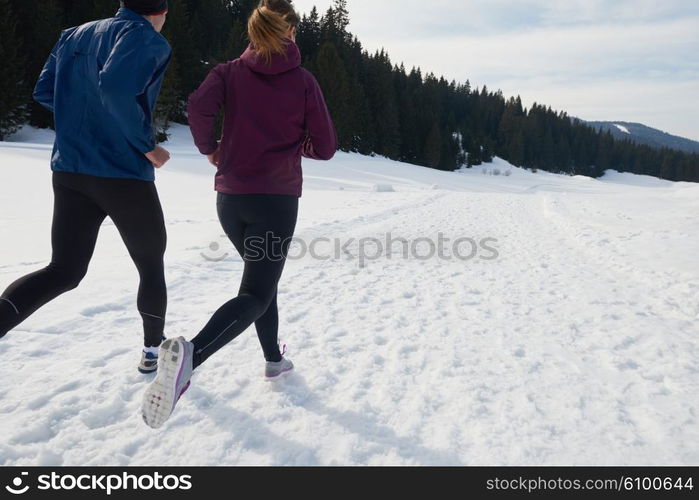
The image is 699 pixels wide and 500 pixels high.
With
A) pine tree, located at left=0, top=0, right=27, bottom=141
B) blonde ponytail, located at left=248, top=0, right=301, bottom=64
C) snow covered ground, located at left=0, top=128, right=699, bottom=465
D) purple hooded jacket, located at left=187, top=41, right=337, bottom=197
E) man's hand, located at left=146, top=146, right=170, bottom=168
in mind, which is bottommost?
snow covered ground, located at left=0, top=128, right=699, bottom=465

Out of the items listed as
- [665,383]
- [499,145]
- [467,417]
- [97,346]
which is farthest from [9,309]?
[499,145]

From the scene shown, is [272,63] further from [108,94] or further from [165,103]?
[165,103]

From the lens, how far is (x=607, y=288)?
477 cm

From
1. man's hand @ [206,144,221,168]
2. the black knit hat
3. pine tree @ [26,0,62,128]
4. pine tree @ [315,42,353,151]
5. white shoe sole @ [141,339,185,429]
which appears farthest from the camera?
pine tree @ [315,42,353,151]

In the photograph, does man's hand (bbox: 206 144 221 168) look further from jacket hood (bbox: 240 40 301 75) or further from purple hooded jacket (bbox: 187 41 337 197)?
jacket hood (bbox: 240 40 301 75)

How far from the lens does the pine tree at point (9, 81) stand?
87.4ft

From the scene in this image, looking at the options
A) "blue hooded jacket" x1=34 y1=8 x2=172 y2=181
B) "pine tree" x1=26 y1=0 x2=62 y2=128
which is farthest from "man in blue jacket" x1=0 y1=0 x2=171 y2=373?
"pine tree" x1=26 y1=0 x2=62 y2=128

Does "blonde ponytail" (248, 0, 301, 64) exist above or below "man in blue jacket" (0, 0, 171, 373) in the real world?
above

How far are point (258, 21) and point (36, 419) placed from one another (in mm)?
2165

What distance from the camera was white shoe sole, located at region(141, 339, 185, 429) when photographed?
5.87 feet

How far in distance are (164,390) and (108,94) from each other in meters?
1.26

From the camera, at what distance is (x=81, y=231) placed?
2.14 metres

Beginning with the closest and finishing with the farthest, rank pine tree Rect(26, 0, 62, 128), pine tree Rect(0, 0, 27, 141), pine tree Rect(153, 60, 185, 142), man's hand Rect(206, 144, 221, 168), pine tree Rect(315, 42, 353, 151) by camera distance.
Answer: man's hand Rect(206, 144, 221, 168), pine tree Rect(0, 0, 27, 141), pine tree Rect(26, 0, 62, 128), pine tree Rect(153, 60, 185, 142), pine tree Rect(315, 42, 353, 151)
